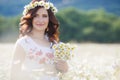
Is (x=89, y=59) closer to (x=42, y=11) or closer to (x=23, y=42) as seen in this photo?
(x=42, y=11)

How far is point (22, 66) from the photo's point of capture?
18.4 feet

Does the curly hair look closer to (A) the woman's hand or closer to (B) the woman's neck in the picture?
(B) the woman's neck

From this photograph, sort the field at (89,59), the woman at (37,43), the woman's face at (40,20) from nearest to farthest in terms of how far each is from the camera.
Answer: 1. the woman at (37,43)
2. the woman's face at (40,20)
3. the field at (89,59)

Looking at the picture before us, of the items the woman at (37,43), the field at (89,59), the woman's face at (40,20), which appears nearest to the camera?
the woman at (37,43)

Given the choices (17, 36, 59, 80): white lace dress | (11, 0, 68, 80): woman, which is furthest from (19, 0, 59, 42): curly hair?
(17, 36, 59, 80): white lace dress

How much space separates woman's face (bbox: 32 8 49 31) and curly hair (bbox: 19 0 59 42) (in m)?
0.05

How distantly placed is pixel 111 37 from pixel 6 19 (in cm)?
1260

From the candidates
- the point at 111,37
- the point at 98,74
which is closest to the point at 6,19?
the point at 111,37

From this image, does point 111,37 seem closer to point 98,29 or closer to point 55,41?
point 98,29

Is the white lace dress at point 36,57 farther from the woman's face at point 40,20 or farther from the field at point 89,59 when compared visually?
the field at point 89,59

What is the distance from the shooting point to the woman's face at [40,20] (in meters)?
5.73

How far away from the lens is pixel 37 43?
575cm

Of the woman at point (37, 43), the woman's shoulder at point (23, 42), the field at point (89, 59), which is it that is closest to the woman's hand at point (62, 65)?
the woman at point (37, 43)

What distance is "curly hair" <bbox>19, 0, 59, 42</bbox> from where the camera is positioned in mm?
5758
